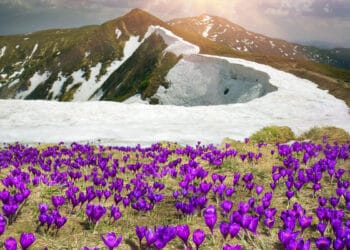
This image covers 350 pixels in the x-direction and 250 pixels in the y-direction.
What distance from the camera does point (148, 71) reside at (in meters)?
106

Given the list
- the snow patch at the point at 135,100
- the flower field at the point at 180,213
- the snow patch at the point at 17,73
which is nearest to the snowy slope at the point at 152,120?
the flower field at the point at 180,213

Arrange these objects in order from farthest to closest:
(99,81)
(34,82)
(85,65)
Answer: (34,82)
(85,65)
(99,81)

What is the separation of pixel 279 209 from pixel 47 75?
549 ft

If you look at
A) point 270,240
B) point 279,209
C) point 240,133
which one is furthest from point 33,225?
point 240,133

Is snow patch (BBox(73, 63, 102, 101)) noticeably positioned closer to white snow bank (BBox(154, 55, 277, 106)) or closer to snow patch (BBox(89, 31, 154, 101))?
snow patch (BBox(89, 31, 154, 101))

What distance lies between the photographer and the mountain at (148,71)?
76562 millimetres

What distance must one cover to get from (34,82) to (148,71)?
79.4 m

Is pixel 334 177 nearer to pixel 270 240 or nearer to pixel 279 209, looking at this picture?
pixel 279 209

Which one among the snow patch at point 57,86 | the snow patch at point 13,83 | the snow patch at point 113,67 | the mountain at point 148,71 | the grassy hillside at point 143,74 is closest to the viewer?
the mountain at point 148,71

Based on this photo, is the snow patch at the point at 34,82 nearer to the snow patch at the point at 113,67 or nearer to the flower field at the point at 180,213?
the snow patch at the point at 113,67

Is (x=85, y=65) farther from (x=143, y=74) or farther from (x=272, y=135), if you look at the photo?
(x=272, y=135)

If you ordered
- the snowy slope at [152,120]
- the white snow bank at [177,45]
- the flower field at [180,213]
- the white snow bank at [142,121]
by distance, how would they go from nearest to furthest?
the flower field at [180,213], the white snow bank at [142,121], the snowy slope at [152,120], the white snow bank at [177,45]

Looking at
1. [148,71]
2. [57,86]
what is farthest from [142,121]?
[57,86]

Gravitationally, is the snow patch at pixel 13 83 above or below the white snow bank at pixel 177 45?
below
